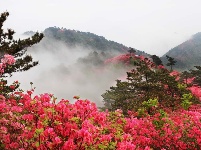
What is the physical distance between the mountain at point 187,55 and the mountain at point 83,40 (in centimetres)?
1689

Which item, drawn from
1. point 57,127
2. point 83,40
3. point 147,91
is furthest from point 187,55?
point 57,127

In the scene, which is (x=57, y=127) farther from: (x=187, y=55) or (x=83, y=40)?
(x=83, y=40)

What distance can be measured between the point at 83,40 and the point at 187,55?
172 feet

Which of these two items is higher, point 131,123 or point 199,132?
point 131,123

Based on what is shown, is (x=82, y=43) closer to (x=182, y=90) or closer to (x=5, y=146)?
(x=182, y=90)

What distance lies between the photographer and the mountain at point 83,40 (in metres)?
135

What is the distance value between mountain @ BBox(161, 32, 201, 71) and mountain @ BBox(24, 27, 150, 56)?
16895mm

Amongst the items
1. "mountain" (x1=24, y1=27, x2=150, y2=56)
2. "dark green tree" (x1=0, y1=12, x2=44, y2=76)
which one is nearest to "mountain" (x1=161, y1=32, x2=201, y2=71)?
"mountain" (x1=24, y1=27, x2=150, y2=56)

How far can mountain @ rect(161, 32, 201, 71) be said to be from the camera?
368 ft

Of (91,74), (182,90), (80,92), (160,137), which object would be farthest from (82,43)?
(160,137)

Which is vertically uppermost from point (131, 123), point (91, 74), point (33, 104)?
point (91, 74)

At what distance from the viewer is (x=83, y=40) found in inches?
5591

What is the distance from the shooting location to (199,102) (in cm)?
2508

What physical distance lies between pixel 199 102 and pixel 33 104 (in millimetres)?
20727
